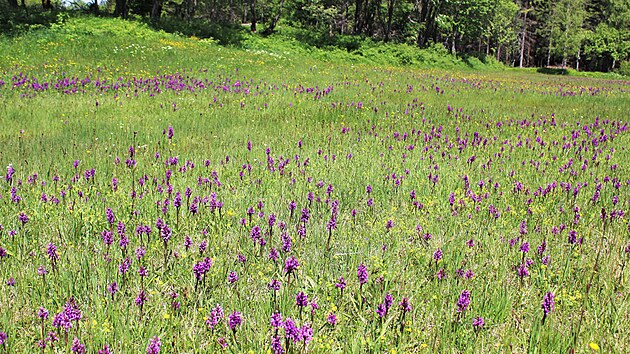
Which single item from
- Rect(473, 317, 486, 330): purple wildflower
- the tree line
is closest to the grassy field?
Rect(473, 317, 486, 330): purple wildflower

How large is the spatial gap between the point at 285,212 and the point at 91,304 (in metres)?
1.98

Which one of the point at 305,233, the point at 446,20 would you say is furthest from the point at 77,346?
the point at 446,20

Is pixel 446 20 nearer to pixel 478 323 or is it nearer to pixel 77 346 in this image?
pixel 478 323

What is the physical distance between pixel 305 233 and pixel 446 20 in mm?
48944

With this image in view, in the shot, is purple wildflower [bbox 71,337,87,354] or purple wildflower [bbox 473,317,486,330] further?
purple wildflower [bbox 473,317,486,330]

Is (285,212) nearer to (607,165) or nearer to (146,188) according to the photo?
(146,188)

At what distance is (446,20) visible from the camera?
47.1m

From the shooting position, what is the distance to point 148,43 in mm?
21297

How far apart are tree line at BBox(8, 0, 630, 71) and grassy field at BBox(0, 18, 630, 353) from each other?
2696cm

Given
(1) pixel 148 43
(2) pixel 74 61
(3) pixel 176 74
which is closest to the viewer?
(3) pixel 176 74

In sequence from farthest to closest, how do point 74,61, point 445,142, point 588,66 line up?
point 588,66 < point 74,61 < point 445,142

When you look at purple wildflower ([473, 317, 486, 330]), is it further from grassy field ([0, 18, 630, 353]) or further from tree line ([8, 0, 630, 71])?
tree line ([8, 0, 630, 71])

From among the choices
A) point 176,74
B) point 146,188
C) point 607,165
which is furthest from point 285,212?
point 176,74

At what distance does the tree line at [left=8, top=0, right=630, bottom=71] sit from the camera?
43125 mm
